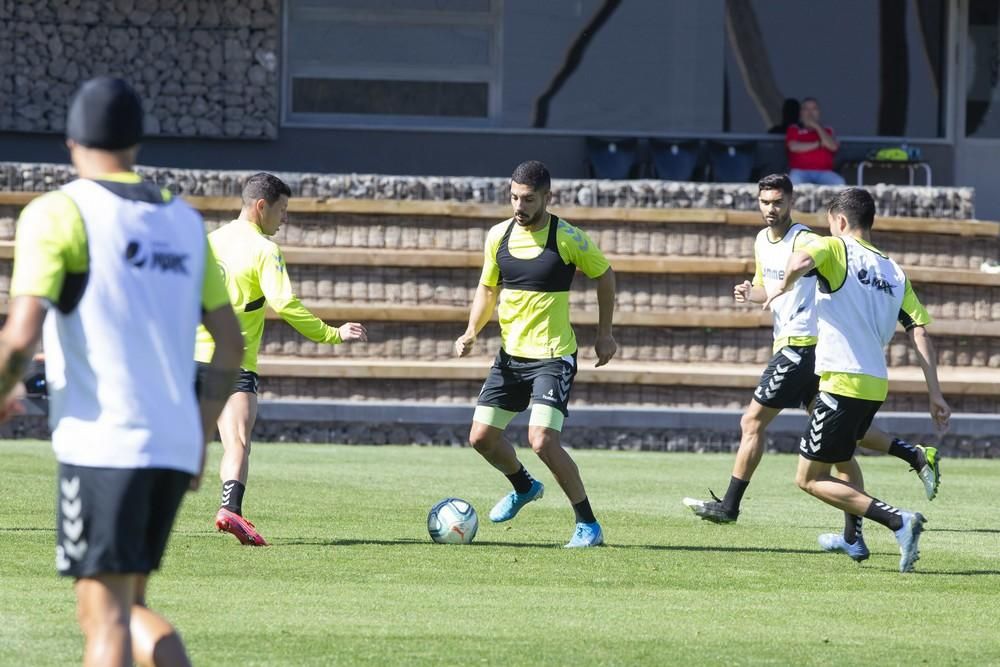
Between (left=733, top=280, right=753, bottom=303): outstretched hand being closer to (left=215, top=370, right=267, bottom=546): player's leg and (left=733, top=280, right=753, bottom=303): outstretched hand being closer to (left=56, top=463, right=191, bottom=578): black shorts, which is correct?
(left=215, top=370, right=267, bottom=546): player's leg

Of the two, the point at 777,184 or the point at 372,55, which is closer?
the point at 777,184

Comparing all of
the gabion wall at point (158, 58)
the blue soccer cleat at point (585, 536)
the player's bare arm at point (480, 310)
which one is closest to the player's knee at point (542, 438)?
the blue soccer cleat at point (585, 536)

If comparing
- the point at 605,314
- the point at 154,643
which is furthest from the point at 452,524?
the point at 154,643

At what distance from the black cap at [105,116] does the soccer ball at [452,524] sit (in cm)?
591

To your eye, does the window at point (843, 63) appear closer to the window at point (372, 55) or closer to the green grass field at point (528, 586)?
the window at point (372, 55)

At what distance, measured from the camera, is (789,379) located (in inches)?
474

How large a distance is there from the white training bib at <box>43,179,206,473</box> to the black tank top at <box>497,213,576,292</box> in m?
6.16

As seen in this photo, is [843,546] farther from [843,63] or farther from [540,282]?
[843,63]

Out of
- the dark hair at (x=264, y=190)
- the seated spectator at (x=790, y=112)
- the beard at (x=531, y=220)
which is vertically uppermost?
the seated spectator at (x=790, y=112)

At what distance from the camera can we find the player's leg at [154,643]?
490 centimetres

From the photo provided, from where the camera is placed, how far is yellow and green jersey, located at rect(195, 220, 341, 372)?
32.4 ft

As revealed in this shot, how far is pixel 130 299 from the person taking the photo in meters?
4.71

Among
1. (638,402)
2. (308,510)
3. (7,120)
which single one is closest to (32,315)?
(308,510)

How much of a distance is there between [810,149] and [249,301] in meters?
13.8
